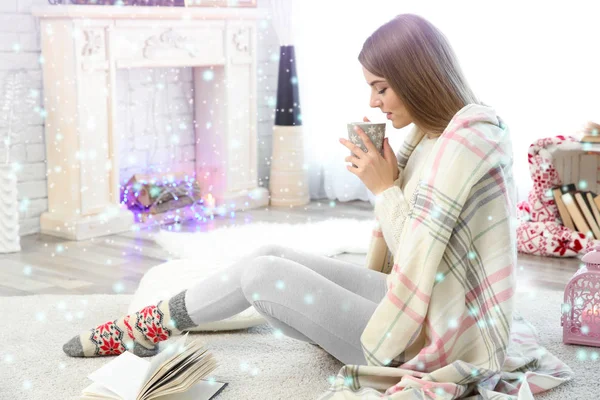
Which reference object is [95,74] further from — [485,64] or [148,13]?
[485,64]

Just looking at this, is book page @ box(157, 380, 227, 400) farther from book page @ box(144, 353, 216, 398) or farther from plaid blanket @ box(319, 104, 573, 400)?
plaid blanket @ box(319, 104, 573, 400)

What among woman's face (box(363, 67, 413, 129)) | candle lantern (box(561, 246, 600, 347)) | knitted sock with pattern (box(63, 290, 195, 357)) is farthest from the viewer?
candle lantern (box(561, 246, 600, 347))

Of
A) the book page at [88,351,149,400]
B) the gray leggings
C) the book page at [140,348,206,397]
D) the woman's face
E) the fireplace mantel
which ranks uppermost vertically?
the fireplace mantel

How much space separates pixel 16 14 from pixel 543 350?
2699 mm

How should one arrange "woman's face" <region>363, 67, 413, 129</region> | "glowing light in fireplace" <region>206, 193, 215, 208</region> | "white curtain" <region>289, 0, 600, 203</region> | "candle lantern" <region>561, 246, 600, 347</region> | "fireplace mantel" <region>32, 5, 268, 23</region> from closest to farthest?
"woman's face" <region>363, 67, 413, 129</region> < "candle lantern" <region>561, 246, 600, 347</region> < "fireplace mantel" <region>32, 5, 268, 23</region> < "white curtain" <region>289, 0, 600, 203</region> < "glowing light in fireplace" <region>206, 193, 215, 208</region>

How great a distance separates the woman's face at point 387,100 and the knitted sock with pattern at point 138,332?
65 cm

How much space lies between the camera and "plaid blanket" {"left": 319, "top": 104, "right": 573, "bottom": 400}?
1.71 metres

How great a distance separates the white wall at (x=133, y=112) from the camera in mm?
3791

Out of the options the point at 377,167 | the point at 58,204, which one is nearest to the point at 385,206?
the point at 377,167

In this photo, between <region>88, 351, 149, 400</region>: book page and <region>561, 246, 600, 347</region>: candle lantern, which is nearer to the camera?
<region>88, 351, 149, 400</region>: book page

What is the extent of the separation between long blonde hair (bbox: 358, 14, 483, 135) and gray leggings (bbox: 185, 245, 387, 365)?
42cm

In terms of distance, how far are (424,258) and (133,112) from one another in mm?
2919

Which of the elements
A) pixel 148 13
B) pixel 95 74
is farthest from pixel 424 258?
pixel 148 13

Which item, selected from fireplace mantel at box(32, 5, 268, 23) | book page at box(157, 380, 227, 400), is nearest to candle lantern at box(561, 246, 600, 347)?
book page at box(157, 380, 227, 400)
